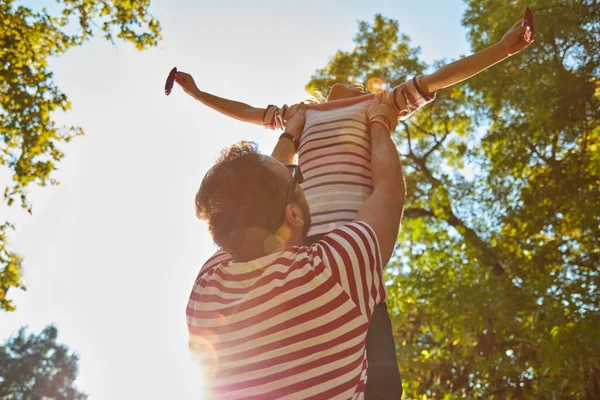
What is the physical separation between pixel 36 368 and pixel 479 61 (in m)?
42.6

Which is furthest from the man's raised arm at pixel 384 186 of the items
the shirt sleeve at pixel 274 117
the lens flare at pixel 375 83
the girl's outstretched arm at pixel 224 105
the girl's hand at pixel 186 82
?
the lens flare at pixel 375 83

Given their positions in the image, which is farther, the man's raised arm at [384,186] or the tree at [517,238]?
the tree at [517,238]

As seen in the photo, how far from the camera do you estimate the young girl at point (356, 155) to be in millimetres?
1738

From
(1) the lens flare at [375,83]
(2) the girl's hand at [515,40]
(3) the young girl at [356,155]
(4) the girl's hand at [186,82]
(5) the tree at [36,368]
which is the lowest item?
(3) the young girl at [356,155]

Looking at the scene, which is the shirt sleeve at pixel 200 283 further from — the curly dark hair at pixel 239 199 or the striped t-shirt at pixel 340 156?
the striped t-shirt at pixel 340 156

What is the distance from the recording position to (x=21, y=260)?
27.6ft

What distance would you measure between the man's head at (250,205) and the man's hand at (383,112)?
2.41ft

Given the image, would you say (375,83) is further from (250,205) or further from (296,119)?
(250,205)

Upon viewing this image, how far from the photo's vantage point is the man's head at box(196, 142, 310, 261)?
146 cm

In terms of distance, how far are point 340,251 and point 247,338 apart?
357 mm

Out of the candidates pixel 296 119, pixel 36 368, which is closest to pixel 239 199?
pixel 296 119

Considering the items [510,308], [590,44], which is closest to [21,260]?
[510,308]

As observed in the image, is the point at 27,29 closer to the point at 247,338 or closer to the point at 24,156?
the point at 24,156

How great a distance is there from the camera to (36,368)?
121 feet
